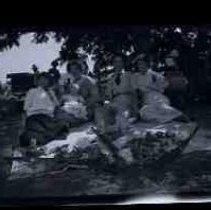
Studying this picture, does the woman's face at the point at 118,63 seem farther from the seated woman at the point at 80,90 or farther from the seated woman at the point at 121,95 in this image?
the seated woman at the point at 80,90

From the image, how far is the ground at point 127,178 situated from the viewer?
9.64ft

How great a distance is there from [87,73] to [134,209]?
540 mm

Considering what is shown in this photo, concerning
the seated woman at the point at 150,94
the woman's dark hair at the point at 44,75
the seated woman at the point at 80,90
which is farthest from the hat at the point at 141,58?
the woman's dark hair at the point at 44,75

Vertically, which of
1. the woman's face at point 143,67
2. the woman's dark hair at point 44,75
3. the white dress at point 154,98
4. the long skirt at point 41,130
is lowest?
the long skirt at point 41,130

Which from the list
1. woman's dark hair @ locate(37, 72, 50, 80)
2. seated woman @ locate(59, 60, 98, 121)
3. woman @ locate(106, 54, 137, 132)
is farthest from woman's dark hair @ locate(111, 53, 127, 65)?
woman's dark hair @ locate(37, 72, 50, 80)

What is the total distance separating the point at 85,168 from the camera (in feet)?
9.71

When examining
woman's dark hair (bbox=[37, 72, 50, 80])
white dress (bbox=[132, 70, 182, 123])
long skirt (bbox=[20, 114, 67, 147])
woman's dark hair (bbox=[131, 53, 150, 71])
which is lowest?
long skirt (bbox=[20, 114, 67, 147])

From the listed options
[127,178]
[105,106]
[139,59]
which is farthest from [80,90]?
[127,178]

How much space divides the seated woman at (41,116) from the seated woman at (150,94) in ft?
1.01

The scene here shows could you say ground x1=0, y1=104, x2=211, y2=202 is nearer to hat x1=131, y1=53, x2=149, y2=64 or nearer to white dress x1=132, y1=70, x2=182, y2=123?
white dress x1=132, y1=70, x2=182, y2=123

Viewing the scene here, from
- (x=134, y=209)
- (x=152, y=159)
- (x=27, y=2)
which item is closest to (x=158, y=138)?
(x=152, y=159)

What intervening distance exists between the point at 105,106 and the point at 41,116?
25 centimetres

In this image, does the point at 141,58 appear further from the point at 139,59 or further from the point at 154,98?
the point at 154,98

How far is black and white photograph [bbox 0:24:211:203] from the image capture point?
296cm
